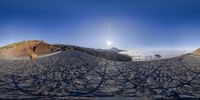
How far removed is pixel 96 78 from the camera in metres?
29.5

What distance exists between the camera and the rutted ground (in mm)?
23859

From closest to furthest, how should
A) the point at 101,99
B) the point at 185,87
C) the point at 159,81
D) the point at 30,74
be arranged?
the point at 101,99
the point at 185,87
the point at 159,81
the point at 30,74

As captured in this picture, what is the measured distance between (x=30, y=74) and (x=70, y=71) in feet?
15.2

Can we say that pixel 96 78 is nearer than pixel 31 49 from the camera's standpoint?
Yes

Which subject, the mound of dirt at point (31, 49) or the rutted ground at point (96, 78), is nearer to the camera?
the rutted ground at point (96, 78)

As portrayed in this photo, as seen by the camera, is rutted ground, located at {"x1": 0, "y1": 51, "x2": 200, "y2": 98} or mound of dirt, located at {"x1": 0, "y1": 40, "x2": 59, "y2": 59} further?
mound of dirt, located at {"x1": 0, "y1": 40, "x2": 59, "y2": 59}

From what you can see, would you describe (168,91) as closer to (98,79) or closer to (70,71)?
(98,79)

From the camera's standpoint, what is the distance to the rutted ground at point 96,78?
23.9 metres

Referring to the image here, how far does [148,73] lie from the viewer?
3191 centimetres

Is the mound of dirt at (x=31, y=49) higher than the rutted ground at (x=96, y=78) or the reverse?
higher

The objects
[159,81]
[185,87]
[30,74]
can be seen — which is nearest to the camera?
[185,87]

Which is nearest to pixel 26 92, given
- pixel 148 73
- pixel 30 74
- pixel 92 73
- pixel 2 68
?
pixel 30 74

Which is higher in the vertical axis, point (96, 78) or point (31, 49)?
point (31, 49)

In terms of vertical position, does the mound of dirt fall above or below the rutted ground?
above
